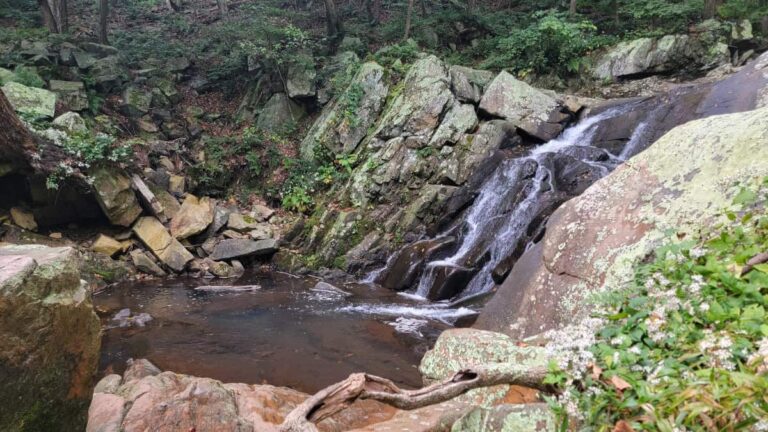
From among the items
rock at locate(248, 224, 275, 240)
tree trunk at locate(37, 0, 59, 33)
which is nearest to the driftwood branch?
rock at locate(248, 224, 275, 240)

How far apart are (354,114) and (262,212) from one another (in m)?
4.30

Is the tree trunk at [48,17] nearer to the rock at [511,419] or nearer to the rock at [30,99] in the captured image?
the rock at [30,99]

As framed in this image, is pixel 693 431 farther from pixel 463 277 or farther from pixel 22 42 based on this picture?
pixel 22 42

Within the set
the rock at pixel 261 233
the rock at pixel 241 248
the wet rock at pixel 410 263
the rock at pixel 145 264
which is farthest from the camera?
the rock at pixel 261 233

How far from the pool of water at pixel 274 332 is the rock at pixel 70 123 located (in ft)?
14.7

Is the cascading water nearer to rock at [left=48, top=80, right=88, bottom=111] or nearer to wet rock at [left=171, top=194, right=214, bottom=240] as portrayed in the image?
wet rock at [left=171, top=194, right=214, bottom=240]

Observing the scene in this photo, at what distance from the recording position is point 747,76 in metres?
9.38

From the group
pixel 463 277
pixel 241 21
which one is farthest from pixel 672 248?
pixel 241 21

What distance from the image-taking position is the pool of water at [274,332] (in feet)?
21.2

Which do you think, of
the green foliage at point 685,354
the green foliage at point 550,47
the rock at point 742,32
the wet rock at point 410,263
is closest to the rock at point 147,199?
the wet rock at point 410,263

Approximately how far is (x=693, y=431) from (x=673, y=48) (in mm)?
16860

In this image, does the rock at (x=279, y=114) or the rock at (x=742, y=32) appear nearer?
the rock at (x=742, y=32)

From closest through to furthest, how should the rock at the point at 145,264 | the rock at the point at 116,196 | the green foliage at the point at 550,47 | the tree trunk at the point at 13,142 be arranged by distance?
the tree trunk at the point at 13,142
the rock at the point at 116,196
the rock at the point at 145,264
the green foliage at the point at 550,47

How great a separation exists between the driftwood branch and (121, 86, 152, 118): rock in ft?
52.3
